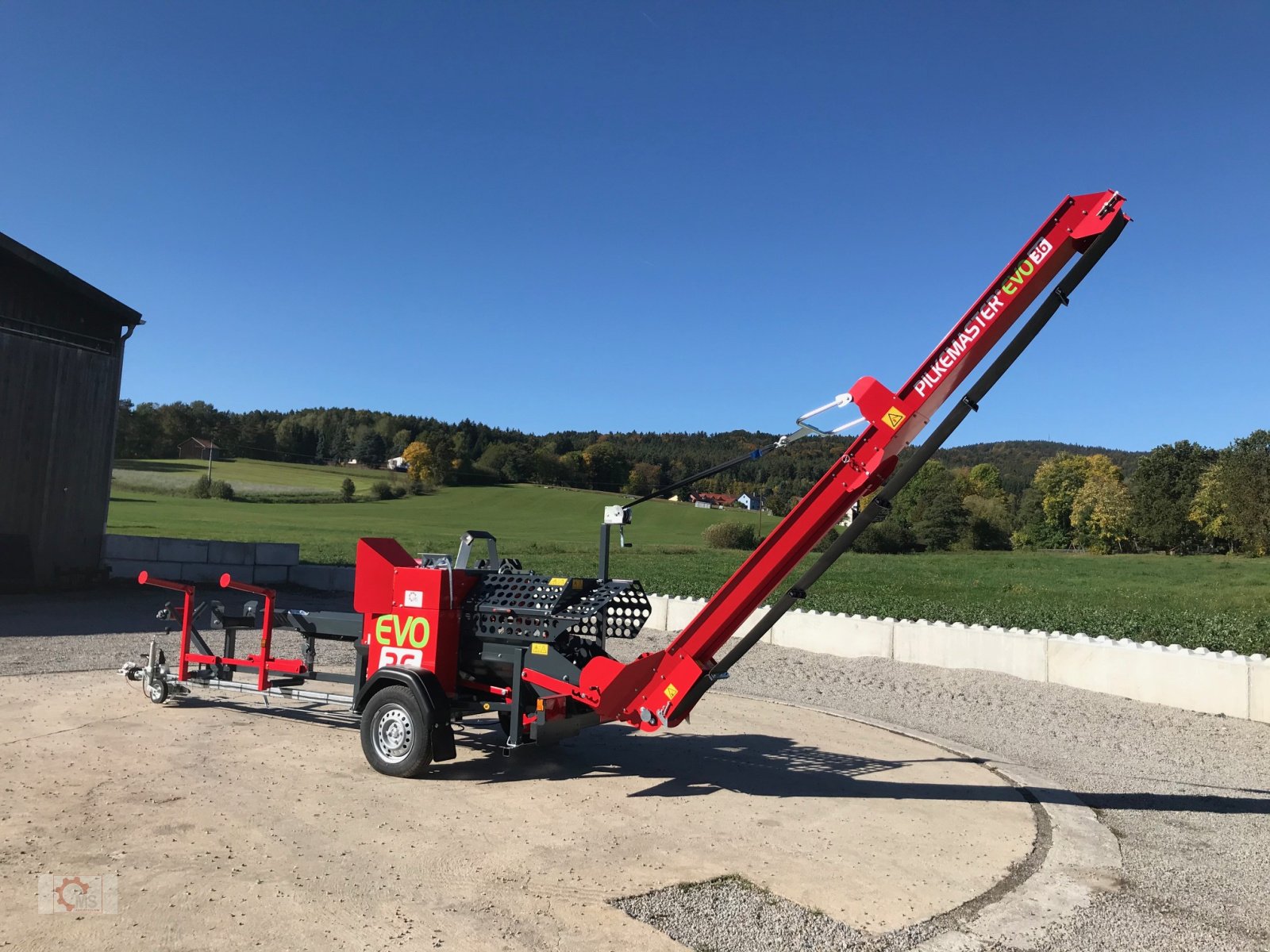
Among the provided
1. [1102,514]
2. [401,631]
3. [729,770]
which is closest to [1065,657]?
[729,770]

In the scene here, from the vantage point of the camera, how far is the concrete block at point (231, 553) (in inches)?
988

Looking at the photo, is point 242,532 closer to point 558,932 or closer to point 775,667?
point 775,667

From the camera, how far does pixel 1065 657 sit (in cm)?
1276

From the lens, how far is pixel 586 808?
6.82 m

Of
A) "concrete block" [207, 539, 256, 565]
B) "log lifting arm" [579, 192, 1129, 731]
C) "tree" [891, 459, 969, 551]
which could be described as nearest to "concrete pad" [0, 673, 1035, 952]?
"log lifting arm" [579, 192, 1129, 731]

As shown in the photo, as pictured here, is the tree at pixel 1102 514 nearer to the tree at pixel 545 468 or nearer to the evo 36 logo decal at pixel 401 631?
the tree at pixel 545 468

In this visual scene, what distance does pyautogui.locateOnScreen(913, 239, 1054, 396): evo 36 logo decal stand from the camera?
5684 mm

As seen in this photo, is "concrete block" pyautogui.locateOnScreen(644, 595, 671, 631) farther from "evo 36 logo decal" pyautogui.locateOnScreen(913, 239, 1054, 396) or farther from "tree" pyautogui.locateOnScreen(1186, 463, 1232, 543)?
"tree" pyautogui.locateOnScreen(1186, 463, 1232, 543)

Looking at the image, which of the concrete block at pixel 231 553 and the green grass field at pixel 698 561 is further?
the concrete block at pixel 231 553

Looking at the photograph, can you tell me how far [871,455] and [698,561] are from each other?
33.8 metres

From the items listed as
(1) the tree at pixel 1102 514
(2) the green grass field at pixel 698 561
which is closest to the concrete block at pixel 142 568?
(2) the green grass field at pixel 698 561

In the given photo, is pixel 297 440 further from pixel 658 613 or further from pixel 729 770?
pixel 729 770

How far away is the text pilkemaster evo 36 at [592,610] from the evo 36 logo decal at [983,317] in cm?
1

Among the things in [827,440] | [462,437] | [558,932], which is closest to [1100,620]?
[827,440]
